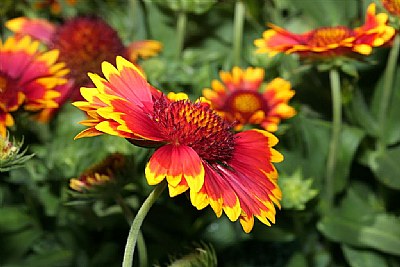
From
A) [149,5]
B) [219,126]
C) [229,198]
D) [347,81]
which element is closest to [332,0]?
[347,81]

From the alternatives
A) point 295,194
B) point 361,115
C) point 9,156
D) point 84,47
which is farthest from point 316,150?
point 9,156

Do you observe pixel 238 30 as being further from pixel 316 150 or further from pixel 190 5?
pixel 316 150

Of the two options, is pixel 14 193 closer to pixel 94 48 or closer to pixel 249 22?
pixel 94 48

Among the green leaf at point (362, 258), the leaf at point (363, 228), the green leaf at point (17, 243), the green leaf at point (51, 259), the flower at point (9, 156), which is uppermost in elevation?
the flower at point (9, 156)

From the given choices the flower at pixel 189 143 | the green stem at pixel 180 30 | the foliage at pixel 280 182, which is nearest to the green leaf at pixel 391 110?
the foliage at pixel 280 182

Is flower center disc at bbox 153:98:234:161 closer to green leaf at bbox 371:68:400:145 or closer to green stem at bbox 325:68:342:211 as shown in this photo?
green stem at bbox 325:68:342:211

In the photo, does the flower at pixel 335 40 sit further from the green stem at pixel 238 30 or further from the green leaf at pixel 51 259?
the green leaf at pixel 51 259

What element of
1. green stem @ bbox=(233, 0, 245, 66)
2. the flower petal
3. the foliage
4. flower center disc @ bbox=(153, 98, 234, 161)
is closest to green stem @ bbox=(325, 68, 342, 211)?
the foliage
